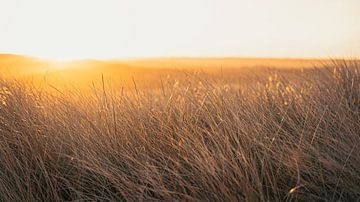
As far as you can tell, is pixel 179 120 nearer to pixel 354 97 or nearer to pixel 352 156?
pixel 352 156

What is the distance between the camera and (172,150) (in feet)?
6.57

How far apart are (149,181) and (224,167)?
0.34 meters

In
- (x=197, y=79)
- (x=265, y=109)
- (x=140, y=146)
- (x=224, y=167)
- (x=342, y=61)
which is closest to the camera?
(x=224, y=167)

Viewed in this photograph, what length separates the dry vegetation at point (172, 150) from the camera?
1.72 m

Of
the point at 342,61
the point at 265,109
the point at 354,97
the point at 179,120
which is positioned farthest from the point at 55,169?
the point at 342,61

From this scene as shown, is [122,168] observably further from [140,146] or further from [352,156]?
[352,156]

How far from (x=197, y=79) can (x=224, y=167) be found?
152 cm

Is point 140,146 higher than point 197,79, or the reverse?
point 197,79

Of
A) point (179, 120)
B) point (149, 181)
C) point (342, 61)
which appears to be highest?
point (342, 61)

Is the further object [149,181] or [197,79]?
[197,79]

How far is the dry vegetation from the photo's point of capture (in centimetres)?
172

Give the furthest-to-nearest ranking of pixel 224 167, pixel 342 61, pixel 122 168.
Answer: pixel 342 61 < pixel 122 168 < pixel 224 167

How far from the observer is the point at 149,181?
5.85ft

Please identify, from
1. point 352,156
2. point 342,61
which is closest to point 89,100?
point 352,156
